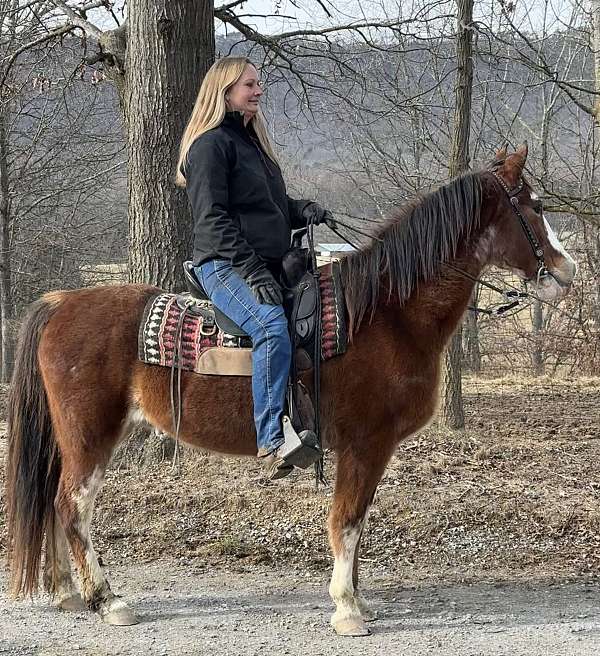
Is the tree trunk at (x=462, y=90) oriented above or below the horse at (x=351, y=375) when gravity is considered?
above

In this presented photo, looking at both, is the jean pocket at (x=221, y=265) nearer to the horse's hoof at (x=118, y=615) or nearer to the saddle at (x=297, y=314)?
the saddle at (x=297, y=314)

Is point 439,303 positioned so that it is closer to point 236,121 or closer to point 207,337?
point 207,337

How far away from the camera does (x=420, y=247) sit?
13.8 feet

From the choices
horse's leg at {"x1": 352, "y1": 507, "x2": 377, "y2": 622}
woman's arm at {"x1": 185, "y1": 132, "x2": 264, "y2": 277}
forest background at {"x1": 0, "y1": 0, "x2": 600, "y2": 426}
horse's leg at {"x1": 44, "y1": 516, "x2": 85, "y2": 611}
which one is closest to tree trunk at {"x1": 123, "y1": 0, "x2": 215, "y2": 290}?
forest background at {"x1": 0, "y1": 0, "x2": 600, "y2": 426}

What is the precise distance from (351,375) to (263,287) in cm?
64

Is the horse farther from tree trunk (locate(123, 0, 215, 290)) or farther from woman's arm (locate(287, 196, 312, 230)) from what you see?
tree trunk (locate(123, 0, 215, 290))

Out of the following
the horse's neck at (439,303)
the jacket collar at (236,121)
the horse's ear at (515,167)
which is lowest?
the horse's neck at (439,303)

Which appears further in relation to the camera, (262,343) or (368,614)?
(368,614)

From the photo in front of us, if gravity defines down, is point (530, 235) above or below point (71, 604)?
above

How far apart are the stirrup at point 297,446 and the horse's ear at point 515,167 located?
1.69 meters

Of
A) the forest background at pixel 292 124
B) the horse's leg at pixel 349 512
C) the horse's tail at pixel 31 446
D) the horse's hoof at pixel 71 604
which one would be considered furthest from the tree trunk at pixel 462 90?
the horse's hoof at pixel 71 604

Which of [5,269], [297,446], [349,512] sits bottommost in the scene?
[349,512]

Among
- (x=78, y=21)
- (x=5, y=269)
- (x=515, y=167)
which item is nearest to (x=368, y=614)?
(x=515, y=167)

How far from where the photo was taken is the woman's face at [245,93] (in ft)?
13.8
